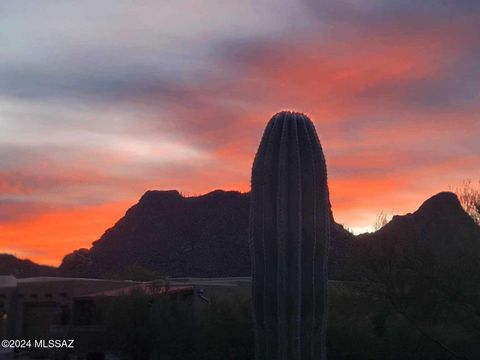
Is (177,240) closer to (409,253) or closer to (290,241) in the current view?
(409,253)

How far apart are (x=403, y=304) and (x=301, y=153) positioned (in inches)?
457

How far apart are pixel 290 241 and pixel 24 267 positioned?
261 feet

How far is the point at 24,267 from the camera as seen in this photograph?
93.7 meters

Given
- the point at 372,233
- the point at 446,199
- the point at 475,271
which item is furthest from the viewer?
the point at 446,199

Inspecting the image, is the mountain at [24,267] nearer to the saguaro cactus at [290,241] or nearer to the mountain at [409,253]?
the mountain at [409,253]

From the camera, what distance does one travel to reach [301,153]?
63.0 feet

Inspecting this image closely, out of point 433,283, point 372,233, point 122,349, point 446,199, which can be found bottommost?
point 122,349

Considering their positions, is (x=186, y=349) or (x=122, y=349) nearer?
(x=186, y=349)

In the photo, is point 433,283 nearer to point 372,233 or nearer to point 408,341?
point 408,341

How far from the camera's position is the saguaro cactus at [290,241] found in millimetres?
18594

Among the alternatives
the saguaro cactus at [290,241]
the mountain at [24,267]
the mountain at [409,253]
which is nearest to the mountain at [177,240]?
the mountain at [24,267]

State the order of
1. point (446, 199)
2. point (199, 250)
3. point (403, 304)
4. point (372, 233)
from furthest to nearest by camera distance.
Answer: point (199, 250), point (446, 199), point (372, 233), point (403, 304)

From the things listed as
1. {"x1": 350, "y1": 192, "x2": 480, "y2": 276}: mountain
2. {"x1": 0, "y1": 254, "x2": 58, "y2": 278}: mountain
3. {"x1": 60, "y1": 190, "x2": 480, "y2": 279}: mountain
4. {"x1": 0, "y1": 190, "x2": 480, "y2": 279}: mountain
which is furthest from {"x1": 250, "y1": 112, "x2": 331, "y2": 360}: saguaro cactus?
{"x1": 0, "y1": 254, "x2": 58, "y2": 278}: mountain

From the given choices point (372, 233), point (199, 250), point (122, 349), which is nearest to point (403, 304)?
point (372, 233)
